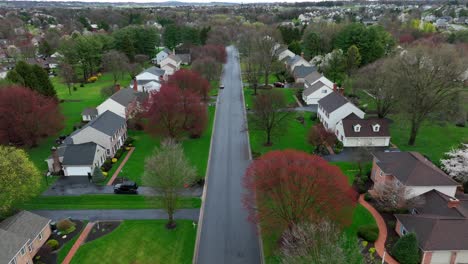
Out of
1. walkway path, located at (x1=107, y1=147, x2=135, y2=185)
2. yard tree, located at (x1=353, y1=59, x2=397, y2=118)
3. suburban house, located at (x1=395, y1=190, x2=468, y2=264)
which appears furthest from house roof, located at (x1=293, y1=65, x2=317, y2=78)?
suburban house, located at (x1=395, y1=190, x2=468, y2=264)


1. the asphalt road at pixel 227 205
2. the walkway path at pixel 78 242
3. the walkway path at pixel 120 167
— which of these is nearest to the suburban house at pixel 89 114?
the walkway path at pixel 120 167

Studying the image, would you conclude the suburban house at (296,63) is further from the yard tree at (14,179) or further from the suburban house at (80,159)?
the yard tree at (14,179)

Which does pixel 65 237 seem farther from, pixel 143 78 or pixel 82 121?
pixel 143 78

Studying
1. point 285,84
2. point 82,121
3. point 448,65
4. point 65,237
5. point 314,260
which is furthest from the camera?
point 285,84

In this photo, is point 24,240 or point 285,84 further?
point 285,84

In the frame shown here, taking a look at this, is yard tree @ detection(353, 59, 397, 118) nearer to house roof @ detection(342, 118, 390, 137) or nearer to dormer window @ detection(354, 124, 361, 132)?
house roof @ detection(342, 118, 390, 137)

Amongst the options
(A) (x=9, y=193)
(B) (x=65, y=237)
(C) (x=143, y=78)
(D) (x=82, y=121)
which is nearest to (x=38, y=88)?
(D) (x=82, y=121)

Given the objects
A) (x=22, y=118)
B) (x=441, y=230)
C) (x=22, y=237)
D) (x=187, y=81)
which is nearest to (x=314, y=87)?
(x=187, y=81)

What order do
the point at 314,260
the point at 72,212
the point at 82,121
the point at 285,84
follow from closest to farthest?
the point at 314,260
the point at 72,212
the point at 82,121
the point at 285,84
